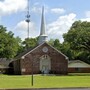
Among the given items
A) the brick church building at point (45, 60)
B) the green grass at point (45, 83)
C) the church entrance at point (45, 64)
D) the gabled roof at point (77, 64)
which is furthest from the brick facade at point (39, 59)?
the green grass at point (45, 83)

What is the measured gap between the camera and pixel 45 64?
95.3 m

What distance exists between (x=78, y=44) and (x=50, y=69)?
37.4 ft

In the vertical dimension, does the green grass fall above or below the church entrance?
below

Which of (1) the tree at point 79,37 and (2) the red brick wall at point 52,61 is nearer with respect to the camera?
(1) the tree at point 79,37

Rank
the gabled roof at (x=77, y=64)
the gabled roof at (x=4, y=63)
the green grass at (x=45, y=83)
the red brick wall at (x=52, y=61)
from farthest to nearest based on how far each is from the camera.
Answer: the gabled roof at (x=4, y=63) < the gabled roof at (x=77, y=64) < the red brick wall at (x=52, y=61) < the green grass at (x=45, y=83)

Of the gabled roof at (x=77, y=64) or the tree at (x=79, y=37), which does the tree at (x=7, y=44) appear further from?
the tree at (x=79, y=37)

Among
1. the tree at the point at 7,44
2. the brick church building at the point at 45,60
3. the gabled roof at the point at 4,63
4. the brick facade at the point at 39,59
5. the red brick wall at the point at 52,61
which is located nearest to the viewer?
the brick facade at the point at 39,59

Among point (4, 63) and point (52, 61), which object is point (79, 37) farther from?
point (4, 63)

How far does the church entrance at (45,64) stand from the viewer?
94688 millimetres

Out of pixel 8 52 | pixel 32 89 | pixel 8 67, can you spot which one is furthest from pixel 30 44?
pixel 32 89

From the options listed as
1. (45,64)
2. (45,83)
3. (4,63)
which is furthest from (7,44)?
(45,83)

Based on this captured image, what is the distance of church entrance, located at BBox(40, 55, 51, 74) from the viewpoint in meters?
94.7

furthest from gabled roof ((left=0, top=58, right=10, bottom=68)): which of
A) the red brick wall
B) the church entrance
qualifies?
the church entrance

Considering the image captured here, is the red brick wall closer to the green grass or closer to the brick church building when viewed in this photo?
the brick church building
